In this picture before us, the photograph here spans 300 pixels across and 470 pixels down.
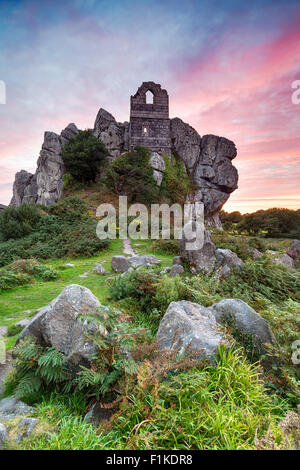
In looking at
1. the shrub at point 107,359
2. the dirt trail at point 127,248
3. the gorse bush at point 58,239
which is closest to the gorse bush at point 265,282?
the shrub at point 107,359

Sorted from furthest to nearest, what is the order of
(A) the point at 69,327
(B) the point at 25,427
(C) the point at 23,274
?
(C) the point at 23,274 < (A) the point at 69,327 < (B) the point at 25,427

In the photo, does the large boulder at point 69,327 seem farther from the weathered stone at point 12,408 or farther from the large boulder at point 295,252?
the large boulder at point 295,252

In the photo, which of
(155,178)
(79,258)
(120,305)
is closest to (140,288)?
(120,305)

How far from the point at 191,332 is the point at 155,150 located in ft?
98.1

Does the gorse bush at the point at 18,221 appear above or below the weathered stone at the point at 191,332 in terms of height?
above

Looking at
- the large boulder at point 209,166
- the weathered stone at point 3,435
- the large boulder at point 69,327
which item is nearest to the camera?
the weathered stone at point 3,435

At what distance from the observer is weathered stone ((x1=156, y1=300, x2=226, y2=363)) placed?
3209mm

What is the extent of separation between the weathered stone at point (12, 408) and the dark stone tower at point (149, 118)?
29.8 m

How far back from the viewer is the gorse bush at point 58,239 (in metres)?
13.4

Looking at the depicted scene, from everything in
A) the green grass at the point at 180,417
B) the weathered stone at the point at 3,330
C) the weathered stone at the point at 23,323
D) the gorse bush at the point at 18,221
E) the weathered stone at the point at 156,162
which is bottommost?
the weathered stone at the point at 3,330

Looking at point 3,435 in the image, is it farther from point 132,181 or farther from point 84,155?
→ point 84,155

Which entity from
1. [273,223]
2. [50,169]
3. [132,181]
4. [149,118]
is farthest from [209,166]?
[50,169]

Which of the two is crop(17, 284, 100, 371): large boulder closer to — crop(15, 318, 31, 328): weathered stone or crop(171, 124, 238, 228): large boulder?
crop(15, 318, 31, 328): weathered stone

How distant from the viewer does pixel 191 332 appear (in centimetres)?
350
